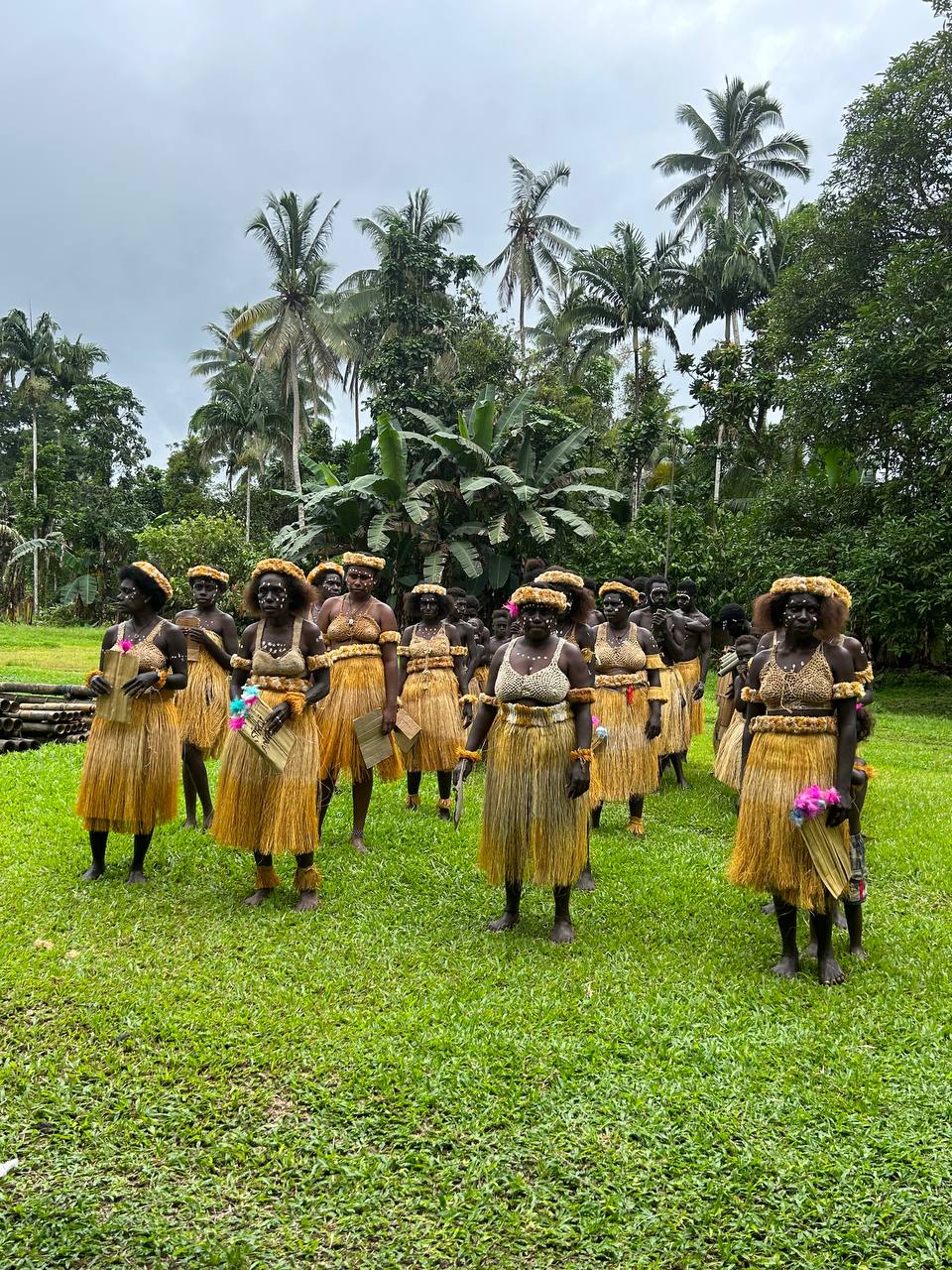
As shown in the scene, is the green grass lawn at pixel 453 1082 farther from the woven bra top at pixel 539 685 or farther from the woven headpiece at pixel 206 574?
the woven headpiece at pixel 206 574

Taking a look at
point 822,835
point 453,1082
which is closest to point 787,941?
point 822,835

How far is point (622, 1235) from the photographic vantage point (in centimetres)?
248

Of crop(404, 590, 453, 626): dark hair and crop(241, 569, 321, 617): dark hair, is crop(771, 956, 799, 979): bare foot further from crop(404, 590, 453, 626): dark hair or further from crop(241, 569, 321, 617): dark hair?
crop(404, 590, 453, 626): dark hair

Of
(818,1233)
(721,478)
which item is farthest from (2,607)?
(818,1233)

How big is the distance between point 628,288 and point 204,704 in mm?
24358

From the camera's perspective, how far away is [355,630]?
6.18 meters

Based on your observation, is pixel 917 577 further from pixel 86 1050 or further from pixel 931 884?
pixel 86 1050

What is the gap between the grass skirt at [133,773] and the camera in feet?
16.1

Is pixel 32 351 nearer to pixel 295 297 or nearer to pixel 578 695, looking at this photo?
pixel 295 297

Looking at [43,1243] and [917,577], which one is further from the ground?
[917,577]

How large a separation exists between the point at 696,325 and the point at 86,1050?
28809mm

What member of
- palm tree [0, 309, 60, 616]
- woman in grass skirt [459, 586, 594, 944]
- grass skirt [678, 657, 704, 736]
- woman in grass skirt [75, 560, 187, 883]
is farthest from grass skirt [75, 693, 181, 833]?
palm tree [0, 309, 60, 616]

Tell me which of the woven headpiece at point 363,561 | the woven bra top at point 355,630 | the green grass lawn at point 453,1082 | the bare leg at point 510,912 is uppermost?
the woven headpiece at point 363,561

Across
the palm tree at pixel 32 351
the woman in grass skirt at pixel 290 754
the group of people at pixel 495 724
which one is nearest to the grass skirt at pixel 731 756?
the group of people at pixel 495 724
